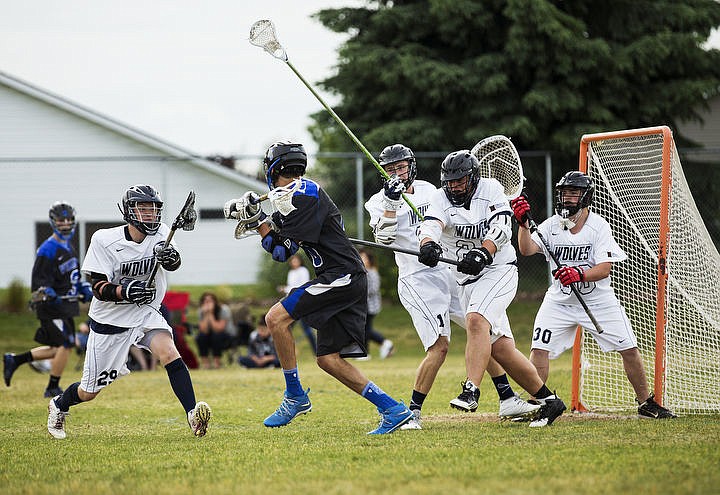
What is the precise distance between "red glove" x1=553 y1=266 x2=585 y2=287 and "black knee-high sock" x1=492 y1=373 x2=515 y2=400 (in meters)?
0.87

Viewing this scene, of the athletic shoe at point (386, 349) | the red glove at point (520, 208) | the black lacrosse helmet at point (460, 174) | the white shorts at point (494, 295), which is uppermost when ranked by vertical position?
the black lacrosse helmet at point (460, 174)

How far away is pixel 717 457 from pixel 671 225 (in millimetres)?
2948

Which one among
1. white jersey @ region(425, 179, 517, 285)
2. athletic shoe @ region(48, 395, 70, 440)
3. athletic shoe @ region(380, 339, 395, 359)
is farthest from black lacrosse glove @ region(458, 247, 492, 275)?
athletic shoe @ region(380, 339, 395, 359)

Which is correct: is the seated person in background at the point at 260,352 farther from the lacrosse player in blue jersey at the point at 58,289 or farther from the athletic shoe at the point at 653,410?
the athletic shoe at the point at 653,410

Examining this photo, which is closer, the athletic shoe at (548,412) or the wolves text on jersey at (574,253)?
the athletic shoe at (548,412)

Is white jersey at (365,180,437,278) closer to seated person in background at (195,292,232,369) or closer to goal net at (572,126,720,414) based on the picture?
goal net at (572,126,720,414)

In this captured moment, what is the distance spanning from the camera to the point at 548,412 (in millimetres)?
7223

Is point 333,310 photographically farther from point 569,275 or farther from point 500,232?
point 569,275

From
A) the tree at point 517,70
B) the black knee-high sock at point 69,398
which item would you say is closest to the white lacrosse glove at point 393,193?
the black knee-high sock at point 69,398

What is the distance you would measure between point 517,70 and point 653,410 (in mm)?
13133

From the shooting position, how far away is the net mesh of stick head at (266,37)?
7.73m

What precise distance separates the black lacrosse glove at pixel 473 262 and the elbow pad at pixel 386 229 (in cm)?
69

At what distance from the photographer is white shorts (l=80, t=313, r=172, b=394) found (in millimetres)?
7168

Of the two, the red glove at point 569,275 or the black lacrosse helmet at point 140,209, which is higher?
the black lacrosse helmet at point 140,209
